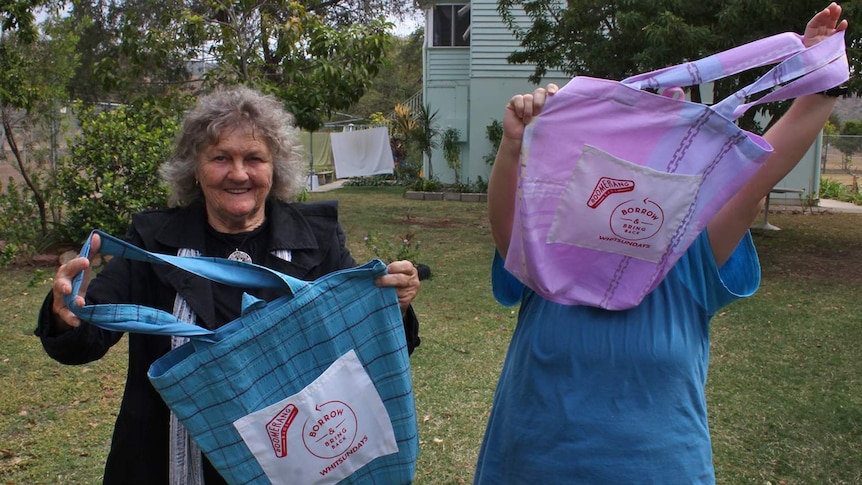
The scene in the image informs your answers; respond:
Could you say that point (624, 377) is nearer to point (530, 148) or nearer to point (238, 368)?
point (530, 148)

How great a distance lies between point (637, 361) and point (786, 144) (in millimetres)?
578

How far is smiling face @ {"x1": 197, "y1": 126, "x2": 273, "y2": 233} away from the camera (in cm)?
199

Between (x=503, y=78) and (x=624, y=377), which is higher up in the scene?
(x=503, y=78)

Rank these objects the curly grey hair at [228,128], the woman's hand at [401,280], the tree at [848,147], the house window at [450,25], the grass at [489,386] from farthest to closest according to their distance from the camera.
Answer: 1. the tree at [848,147]
2. the house window at [450,25]
3. the grass at [489,386]
4. the curly grey hair at [228,128]
5. the woman's hand at [401,280]

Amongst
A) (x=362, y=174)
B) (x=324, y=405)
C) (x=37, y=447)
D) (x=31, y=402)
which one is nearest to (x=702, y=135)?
(x=324, y=405)

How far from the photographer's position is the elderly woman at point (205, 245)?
1902mm

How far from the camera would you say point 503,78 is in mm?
17672

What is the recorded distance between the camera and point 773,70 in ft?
5.14

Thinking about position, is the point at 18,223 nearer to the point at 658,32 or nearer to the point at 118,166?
the point at 118,166

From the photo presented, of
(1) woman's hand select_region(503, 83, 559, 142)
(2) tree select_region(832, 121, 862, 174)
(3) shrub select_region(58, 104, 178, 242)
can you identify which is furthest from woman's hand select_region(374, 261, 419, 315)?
(2) tree select_region(832, 121, 862, 174)

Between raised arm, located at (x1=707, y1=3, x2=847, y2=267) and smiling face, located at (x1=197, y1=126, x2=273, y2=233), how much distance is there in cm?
120

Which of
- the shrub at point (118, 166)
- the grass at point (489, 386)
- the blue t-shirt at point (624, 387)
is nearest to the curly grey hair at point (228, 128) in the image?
the blue t-shirt at point (624, 387)

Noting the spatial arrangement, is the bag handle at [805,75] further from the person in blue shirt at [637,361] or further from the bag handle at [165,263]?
the bag handle at [165,263]

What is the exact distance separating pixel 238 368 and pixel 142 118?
7387 millimetres
